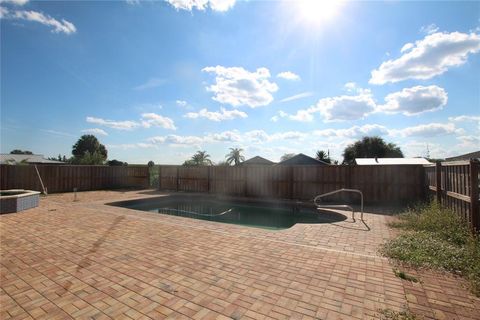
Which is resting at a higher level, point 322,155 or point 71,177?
point 322,155

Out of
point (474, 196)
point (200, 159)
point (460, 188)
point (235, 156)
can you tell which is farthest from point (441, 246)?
point (235, 156)

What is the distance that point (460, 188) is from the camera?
5.30 meters

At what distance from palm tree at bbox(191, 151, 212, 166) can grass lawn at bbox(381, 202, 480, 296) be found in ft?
89.3

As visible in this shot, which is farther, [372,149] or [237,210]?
[372,149]

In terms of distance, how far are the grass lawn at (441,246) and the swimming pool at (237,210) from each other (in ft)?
9.03

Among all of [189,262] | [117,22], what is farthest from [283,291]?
[117,22]

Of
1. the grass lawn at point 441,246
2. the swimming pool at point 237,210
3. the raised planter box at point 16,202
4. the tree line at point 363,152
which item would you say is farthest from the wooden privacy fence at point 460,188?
the tree line at point 363,152

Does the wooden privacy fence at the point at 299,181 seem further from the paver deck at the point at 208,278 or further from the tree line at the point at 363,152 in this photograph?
the tree line at the point at 363,152

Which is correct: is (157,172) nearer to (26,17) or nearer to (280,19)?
(26,17)

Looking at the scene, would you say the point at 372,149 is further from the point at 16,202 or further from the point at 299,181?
the point at 16,202

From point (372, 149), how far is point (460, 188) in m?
37.5

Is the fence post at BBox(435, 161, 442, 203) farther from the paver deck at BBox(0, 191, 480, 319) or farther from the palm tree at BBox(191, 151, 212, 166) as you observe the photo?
the palm tree at BBox(191, 151, 212, 166)

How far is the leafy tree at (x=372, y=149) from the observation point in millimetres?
38938

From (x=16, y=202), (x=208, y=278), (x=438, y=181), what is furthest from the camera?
(x=16, y=202)
